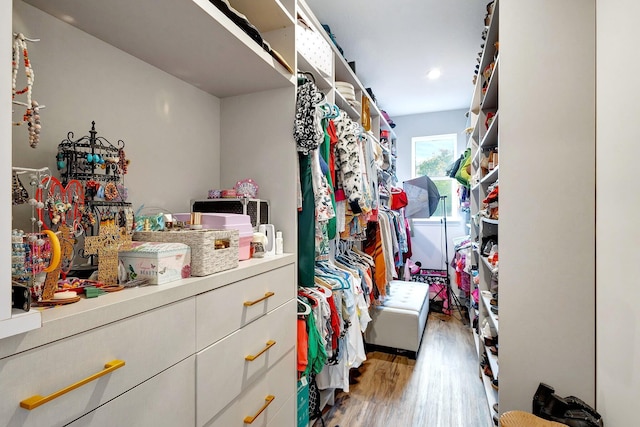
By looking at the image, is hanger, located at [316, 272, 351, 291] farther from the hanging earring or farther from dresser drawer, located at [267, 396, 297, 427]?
the hanging earring

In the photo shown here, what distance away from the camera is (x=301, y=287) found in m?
1.64

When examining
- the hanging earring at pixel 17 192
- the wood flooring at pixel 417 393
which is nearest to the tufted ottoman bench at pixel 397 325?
the wood flooring at pixel 417 393

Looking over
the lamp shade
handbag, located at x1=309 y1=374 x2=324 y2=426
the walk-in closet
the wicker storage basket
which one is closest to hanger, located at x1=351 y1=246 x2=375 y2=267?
the walk-in closet

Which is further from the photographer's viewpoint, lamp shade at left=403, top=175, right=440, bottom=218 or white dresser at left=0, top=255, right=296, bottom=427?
lamp shade at left=403, top=175, right=440, bottom=218

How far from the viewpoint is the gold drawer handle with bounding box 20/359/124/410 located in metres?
0.51

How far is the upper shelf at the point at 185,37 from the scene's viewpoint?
0.91 metres

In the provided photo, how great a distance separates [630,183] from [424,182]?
3144mm

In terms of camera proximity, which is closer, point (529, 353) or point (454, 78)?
point (529, 353)

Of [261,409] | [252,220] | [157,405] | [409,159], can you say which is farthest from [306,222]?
[409,159]

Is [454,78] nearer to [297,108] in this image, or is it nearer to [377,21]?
[377,21]

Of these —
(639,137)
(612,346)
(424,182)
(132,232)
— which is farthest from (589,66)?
(424,182)

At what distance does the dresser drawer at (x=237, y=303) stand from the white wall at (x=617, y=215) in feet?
3.98

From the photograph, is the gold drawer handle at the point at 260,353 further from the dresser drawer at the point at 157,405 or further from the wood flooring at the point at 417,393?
the wood flooring at the point at 417,393

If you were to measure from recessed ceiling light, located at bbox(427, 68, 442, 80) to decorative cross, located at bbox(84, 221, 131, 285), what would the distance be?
3.39 m
